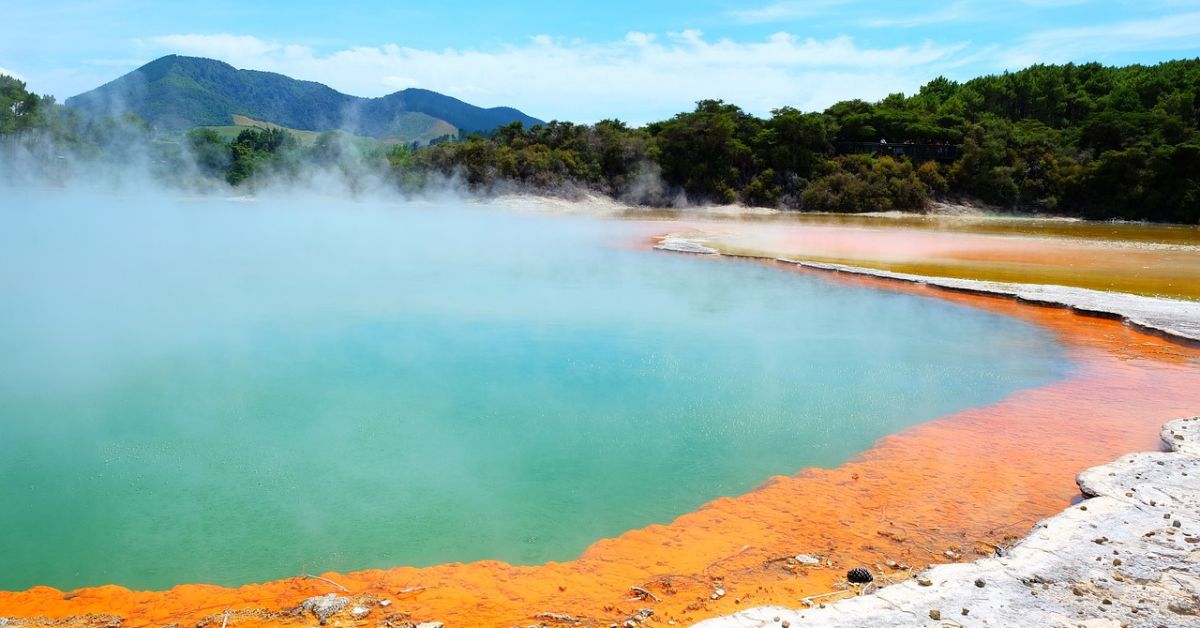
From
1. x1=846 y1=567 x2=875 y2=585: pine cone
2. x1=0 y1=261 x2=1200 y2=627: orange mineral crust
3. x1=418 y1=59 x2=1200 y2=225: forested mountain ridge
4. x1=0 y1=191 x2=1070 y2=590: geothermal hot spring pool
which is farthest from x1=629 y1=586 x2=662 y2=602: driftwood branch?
x1=418 y1=59 x2=1200 y2=225: forested mountain ridge

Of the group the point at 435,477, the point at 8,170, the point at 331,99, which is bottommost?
the point at 435,477

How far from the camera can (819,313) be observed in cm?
987

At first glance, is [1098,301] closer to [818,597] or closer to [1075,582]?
[1075,582]

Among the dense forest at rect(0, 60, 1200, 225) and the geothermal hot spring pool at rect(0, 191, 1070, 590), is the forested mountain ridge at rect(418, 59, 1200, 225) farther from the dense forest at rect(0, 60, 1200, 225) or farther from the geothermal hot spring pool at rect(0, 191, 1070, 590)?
the geothermal hot spring pool at rect(0, 191, 1070, 590)

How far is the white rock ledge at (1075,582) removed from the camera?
287 centimetres

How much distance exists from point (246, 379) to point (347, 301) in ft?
11.8

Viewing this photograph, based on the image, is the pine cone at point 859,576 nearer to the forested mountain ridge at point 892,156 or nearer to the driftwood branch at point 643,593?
the driftwood branch at point 643,593

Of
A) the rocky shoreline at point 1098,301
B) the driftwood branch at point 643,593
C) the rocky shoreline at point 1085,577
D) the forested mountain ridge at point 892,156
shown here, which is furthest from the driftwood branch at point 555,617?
the forested mountain ridge at point 892,156

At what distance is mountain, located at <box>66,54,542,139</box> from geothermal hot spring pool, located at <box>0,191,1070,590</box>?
15.7 m

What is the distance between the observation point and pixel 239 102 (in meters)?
31.3

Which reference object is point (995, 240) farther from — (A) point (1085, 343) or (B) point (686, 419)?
(B) point (686, 419)

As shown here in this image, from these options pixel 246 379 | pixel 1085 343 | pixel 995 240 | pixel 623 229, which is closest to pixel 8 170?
pixel 623 229

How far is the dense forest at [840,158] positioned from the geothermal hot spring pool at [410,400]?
2357cm

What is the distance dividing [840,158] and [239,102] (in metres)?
26.5
